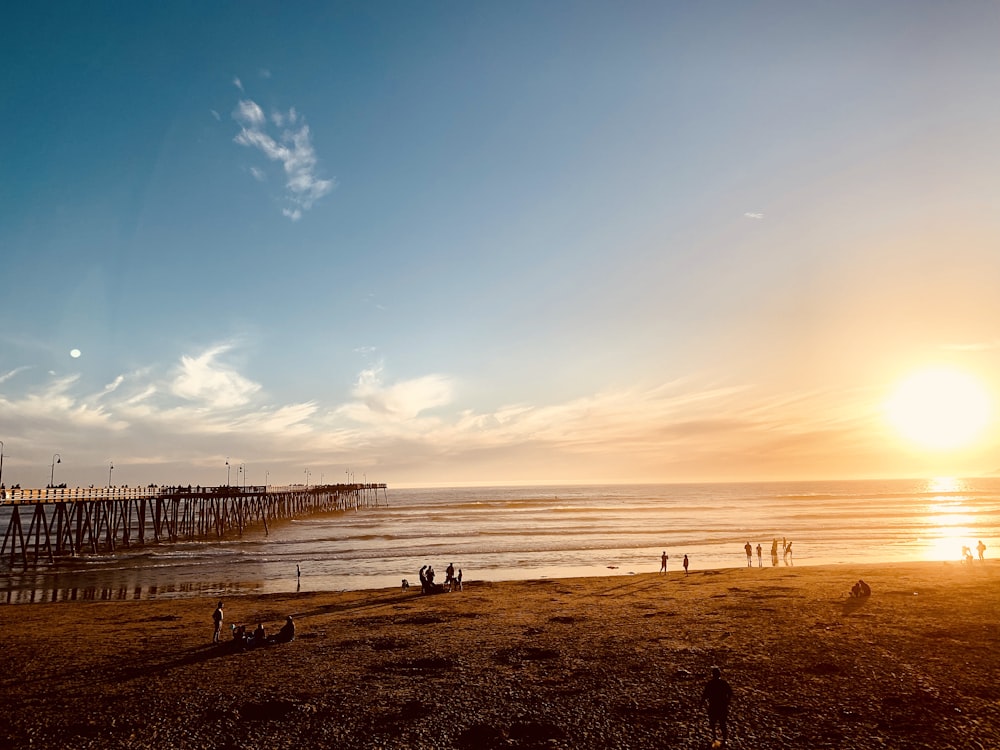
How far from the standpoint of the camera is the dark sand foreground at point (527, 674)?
12430mm

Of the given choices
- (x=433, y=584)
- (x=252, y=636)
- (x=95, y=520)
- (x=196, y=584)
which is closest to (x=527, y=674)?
(x=252, y=636)

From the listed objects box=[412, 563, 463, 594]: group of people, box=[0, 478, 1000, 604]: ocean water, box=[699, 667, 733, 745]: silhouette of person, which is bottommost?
box=[0, 478, 1000, 604]: ocean water

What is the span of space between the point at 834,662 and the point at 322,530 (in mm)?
66114

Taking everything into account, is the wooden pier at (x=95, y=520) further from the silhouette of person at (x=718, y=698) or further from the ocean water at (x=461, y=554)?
the silhouette of person at (x=718, y=698)

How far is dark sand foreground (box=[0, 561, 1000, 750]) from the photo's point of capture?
12430 mm

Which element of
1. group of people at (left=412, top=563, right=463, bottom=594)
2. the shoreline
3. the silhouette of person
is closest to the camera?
the silhouette of person

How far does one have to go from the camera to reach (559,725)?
41.4 feet

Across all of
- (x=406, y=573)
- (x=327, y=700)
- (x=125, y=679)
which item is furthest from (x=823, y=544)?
(x=125, y=679)

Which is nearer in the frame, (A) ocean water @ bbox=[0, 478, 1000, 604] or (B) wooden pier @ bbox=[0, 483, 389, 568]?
(A) ocean water @ bbox=[0, 478, 1000, 604]

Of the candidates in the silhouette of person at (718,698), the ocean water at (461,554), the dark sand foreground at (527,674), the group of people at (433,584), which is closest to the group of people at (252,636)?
the dark sand foreground at (527,674)

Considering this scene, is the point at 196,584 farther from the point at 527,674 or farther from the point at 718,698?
the point at 718,698

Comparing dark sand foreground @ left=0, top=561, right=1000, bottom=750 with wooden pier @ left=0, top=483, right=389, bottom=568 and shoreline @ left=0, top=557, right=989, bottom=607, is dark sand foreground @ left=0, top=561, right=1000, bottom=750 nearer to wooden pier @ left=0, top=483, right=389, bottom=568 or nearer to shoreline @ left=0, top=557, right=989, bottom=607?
shoreline @ left=0, top=557, right=989, bottom=607

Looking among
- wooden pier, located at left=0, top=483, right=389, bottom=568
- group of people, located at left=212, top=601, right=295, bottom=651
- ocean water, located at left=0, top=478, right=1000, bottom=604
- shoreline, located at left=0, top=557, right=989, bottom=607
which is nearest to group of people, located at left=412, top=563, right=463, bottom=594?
shoreline, located at left=0, top=557, right=989, bottom=607

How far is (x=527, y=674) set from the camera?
15.6 m
